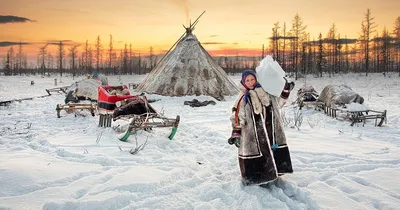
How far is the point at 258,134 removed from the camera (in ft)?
12.3

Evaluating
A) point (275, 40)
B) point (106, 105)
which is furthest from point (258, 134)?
point (275, 40)

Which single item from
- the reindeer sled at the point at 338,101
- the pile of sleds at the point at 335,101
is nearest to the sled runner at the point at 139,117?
the pile of sleds at the point at 335,101

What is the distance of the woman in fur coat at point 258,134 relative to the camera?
12.2 ft

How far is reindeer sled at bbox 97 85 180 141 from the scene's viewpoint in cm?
627

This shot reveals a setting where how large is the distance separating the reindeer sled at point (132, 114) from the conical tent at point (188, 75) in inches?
270

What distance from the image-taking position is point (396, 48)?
51500 mm

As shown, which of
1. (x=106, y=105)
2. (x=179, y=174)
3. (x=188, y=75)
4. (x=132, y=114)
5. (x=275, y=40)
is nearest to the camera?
(x=179, y=174)

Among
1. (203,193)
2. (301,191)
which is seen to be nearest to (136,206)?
(203,193)

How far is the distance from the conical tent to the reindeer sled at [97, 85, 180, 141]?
6866 millimetres

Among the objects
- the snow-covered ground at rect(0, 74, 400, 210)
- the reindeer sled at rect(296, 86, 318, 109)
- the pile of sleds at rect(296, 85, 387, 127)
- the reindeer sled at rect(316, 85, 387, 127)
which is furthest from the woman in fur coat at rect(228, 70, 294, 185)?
the reindeer sled at rect(296, 86, 318, 109)

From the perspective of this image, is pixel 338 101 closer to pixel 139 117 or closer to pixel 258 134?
pixel 139 117

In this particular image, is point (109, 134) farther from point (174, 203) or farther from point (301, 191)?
point (301, 191)

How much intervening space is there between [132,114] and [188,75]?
9452 millimetres

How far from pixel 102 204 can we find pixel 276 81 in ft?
8.29
